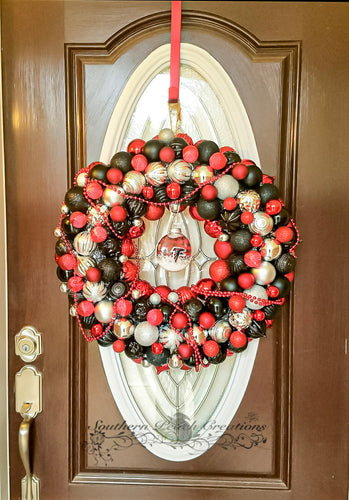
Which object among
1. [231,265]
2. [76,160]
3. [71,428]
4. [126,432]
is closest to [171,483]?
[126,432]

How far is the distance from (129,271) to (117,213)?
0.41 ft

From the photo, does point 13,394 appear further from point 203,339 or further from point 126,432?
point 203,339

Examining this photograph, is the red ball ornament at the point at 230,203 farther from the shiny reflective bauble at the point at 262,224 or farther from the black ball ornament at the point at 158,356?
the black ball ornament at the point at 158,356

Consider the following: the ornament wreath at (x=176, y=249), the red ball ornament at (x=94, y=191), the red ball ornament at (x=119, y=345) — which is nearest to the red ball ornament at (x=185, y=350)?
the ornament wreath at (x=176, y=249)

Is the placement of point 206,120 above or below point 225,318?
above

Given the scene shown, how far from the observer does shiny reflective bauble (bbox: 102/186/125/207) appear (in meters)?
0.68

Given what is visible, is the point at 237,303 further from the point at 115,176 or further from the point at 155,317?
the point at 115,176

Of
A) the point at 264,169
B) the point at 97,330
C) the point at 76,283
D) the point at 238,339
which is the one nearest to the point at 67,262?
the point at 76,283

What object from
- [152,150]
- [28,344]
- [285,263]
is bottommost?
[28,344]

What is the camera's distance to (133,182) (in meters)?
0.68

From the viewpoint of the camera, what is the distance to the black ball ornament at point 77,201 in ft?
2.28

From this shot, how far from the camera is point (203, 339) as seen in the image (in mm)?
710

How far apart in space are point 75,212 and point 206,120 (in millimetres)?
367

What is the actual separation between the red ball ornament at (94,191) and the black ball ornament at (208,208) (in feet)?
0.61
